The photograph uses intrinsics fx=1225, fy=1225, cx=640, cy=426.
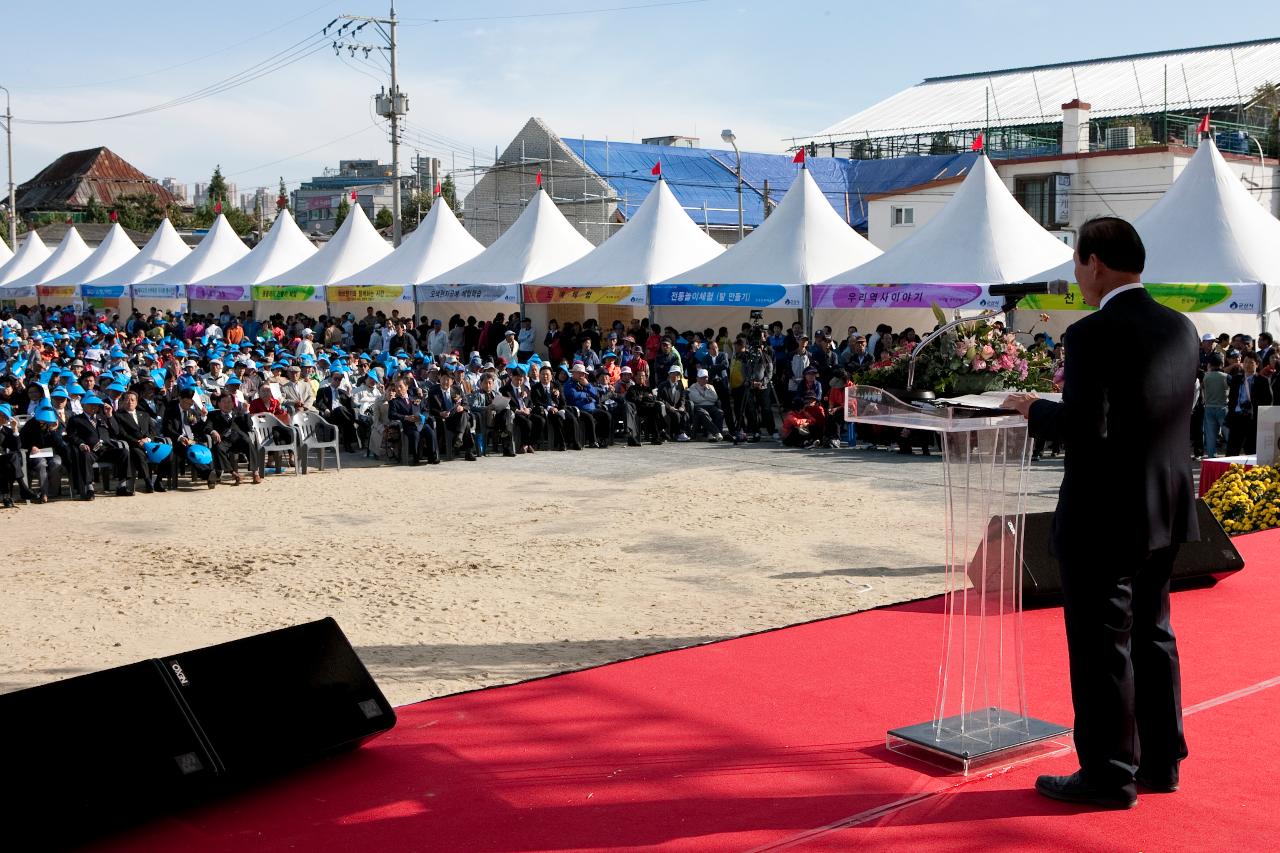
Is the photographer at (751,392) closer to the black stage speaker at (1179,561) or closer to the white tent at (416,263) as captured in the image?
the white tent at (416,263)

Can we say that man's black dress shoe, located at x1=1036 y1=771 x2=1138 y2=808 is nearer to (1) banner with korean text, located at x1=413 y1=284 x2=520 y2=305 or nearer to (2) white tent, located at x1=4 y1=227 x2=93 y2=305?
(1) banner with korean text, located at x1=413 y1=284 x2=520 y2=305

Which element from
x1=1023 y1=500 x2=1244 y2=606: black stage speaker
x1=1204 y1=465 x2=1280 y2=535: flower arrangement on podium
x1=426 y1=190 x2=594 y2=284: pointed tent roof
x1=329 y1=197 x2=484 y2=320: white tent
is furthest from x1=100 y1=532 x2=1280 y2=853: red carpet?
x1=329 y1=197 x2=484 y2=320: white tent

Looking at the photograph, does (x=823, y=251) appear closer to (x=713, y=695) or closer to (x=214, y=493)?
(x=214, y=493)

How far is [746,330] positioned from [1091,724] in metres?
16.4

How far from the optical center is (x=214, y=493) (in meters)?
13.1

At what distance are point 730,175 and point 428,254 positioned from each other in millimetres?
26299

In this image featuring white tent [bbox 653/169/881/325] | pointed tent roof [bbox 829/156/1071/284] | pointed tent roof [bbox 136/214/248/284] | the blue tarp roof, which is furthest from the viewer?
the blue tarp roof

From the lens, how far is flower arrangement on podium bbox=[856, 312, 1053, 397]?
278 inches

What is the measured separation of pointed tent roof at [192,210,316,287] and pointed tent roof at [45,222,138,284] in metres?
7.97

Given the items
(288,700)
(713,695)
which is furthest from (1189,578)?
(288,700)

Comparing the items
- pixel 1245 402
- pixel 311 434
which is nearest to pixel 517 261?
pixel 311 434

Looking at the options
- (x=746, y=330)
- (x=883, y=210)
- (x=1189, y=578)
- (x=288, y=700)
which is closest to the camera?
(x=288, y=700)

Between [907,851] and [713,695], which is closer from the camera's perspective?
[907,851]

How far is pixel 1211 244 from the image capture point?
653 inches
